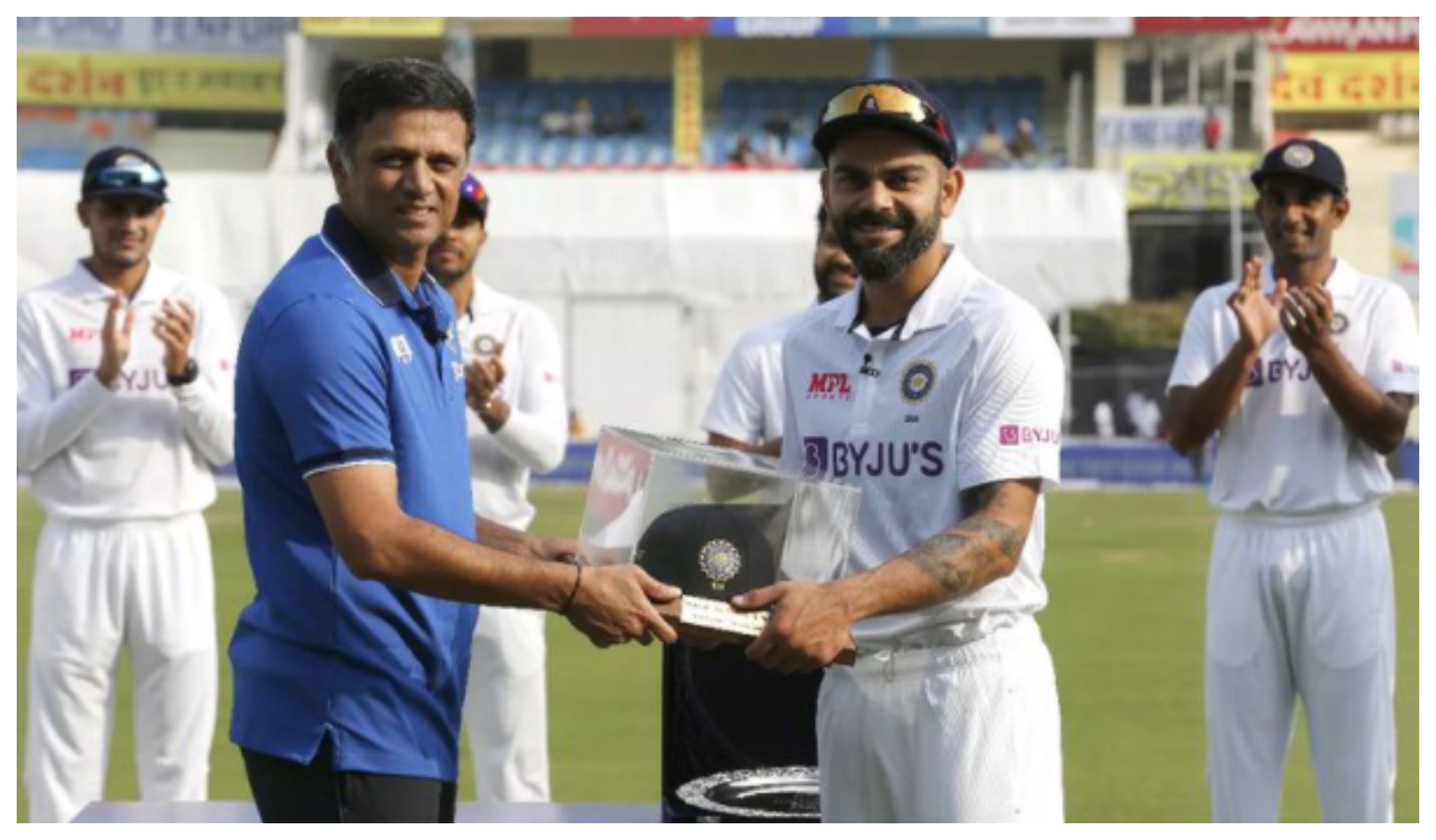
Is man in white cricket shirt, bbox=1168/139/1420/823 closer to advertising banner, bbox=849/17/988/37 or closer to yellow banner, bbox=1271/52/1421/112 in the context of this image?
advertising banner, bbox=849/17/988/37

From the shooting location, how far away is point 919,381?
10.2ft

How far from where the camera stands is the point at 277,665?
2.93 m

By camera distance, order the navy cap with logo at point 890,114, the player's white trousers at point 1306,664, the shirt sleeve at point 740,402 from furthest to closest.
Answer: the player's white trousers at point 1306,664 < the shirt sleeve at point 740,402 < the navy cap with logo at point 890,114

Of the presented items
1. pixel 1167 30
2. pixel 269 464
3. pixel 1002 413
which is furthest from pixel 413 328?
pixel 1167 30

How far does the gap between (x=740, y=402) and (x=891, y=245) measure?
1.93m

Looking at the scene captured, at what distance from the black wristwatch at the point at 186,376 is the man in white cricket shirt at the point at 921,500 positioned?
8.53ft

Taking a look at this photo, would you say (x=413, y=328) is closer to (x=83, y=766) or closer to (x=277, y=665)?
(x=277, y=665)

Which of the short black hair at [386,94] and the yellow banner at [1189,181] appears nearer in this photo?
the short black hair at [386,94]

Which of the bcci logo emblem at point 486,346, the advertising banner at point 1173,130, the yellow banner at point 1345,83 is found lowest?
the bcci logo emblem at point 486,346

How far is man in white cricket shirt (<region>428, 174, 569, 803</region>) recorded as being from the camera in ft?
18.2

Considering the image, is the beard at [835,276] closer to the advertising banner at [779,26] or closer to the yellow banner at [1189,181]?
the yellow banner at [1189,181]

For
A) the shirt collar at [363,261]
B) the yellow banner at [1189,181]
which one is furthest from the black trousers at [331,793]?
the yellow banner at [1189,181]

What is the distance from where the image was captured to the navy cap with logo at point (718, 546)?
9.89 feet

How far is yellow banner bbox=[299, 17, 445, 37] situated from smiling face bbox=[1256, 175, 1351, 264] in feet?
74.5
